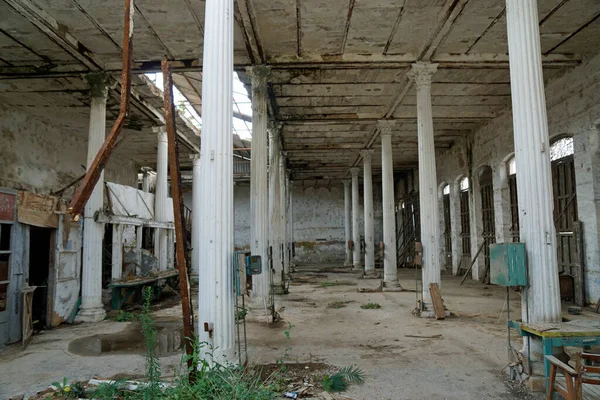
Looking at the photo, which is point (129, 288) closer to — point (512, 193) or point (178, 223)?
point (178, 223)

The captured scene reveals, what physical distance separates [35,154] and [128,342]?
1061 cm

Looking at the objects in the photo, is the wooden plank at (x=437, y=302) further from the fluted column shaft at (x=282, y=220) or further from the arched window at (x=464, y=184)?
the arched window at (x=464, y=184)

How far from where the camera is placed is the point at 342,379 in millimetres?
4879

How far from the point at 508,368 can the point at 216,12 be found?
607 centimetres

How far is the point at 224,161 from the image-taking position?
5113 mm

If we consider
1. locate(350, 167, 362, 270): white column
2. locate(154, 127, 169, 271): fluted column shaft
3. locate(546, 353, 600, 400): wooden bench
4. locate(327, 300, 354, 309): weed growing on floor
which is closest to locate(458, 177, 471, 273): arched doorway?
locate(350, 167, 362, 270): white column

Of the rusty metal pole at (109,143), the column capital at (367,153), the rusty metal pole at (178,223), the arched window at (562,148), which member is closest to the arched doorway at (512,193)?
the arched window at (562,148)

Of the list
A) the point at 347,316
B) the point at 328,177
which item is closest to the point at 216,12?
the point at 347,316

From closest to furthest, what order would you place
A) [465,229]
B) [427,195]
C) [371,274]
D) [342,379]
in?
[342,379]
[427,195]
[465,229]
[371,274]

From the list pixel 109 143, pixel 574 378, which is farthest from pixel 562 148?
pixel 109 143

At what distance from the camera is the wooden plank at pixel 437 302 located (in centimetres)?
878

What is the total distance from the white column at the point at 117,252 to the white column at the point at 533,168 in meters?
9.78

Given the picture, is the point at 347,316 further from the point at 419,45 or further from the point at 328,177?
the point at 328,177

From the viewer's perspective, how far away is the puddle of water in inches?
259
